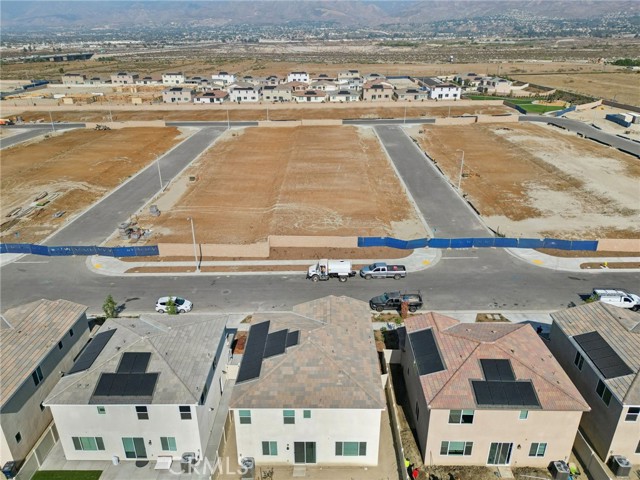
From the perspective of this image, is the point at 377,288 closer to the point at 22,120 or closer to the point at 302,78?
the point at 22,120

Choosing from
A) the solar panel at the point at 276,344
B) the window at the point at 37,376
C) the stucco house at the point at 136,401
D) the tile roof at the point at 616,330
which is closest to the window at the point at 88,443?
the stucco house at the point at 136,401

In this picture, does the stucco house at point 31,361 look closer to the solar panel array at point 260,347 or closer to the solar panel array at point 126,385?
the solar panel array at point 126,385

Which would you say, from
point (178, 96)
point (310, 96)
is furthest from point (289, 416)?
point (178, 96)

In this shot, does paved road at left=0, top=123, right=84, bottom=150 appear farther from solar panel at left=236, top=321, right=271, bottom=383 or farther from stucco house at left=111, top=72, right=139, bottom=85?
solar panel at left=236, top=321, right=271, bottom=383

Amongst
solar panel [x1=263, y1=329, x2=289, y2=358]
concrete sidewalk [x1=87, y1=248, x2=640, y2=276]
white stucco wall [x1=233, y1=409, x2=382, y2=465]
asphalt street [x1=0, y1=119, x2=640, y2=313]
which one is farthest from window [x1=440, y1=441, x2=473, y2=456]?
concrete sidewalk [x1=87, y1=248, x2=640, y2=276]

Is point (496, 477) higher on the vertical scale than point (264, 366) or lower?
lower

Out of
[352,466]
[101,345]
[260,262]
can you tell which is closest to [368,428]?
[352,466]

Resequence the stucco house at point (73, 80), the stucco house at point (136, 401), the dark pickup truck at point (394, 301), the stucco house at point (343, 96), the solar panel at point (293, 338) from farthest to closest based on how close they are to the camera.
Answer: the stucco house at point (73, 80)
the stucco house at point (343, 96)
the dark pickup truck at point (394, 301)
the solar panel at point (293, 338)
the stucco house at point (136, 401)
